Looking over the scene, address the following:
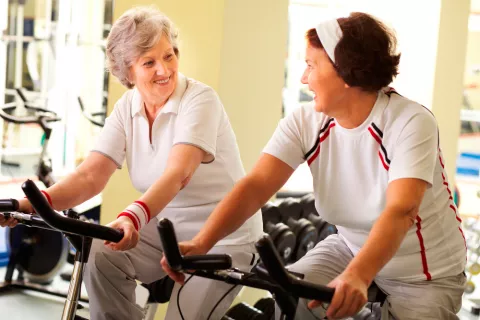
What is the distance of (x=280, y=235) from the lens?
3.57 metres

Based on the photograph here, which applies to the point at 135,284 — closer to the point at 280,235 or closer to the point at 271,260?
the point at 271,260

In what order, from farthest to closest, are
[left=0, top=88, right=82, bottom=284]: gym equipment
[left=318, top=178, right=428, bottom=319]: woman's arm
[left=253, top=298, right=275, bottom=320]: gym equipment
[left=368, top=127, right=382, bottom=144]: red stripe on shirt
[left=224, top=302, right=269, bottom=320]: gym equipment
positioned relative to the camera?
[left=0, top=88, right=82, bottom=284]: gym equipment, [left=253, top=298, right=275, bottom=320]: gym equipment, [left=224, top=302, right=269, bottom=320]: gym equipment, [left=368, top=127, right=382, bottom=144]: red stripe on shirt, [left=318, top=178, right=428, bottom=319]: woman's arm

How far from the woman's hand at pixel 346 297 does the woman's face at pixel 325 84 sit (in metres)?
0.57

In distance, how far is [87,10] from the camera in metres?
4.02

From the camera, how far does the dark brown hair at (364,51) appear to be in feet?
6.06

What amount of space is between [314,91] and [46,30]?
8.43 ft

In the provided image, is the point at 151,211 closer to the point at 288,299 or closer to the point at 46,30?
the point at 288,299

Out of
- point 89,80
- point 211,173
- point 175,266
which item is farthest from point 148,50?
point 89,80

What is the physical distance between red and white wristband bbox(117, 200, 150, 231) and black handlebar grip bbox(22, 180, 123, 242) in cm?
17

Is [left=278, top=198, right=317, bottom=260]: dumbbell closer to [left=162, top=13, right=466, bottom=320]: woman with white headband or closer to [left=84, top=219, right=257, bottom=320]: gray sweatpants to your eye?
[left=84, top=219, right=257, bottom=320]: gray sweatpants

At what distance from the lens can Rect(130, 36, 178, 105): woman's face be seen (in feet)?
7.44

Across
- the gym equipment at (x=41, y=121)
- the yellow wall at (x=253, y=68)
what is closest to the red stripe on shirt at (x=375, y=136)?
the yellow wall at (x=253, y=68)

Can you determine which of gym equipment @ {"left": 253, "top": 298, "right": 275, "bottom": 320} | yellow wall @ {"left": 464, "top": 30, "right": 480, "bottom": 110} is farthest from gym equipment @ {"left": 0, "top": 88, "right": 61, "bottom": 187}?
yellow wall @ {"left": 464, "top": 30, "right": 480, "bottom": 110}

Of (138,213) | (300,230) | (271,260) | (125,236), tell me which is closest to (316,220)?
(300,230)
